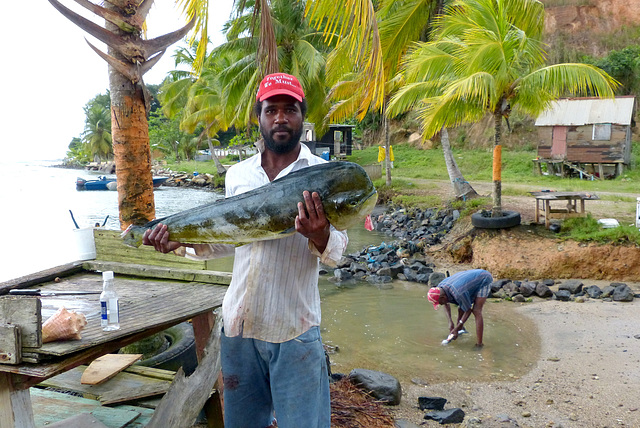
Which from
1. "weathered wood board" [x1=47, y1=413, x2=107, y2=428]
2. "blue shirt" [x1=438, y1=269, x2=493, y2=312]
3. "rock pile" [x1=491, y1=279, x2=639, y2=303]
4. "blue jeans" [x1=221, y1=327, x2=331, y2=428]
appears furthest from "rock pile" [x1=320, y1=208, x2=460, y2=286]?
"blue jeans" [x1=221, y1=327, x2=331, y2=428]

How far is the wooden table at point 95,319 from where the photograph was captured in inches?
92.0

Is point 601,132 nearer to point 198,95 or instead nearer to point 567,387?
point 567,387

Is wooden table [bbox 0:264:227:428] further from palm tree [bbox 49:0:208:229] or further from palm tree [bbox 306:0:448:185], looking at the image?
palm tree [bbox 306:0:448:185]

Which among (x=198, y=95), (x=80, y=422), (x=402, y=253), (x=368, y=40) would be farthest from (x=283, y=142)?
(x=198, y=95)

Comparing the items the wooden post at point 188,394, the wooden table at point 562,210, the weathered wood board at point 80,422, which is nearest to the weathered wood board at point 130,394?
the weathered wood board at point 80,422

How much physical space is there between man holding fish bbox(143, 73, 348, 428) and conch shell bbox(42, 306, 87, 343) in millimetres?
515

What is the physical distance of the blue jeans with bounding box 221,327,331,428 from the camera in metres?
2.38

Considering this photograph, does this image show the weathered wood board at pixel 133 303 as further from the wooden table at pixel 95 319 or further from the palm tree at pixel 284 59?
the palm tree at pixel 284 59

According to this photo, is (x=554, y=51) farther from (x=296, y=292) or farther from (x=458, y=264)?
(x=296, y=292)

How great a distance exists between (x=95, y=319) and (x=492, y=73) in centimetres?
1048

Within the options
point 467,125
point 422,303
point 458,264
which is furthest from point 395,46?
point 467,125

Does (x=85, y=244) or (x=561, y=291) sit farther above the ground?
(x=85, y=244)

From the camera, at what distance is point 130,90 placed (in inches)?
195

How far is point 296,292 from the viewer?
2449mm
